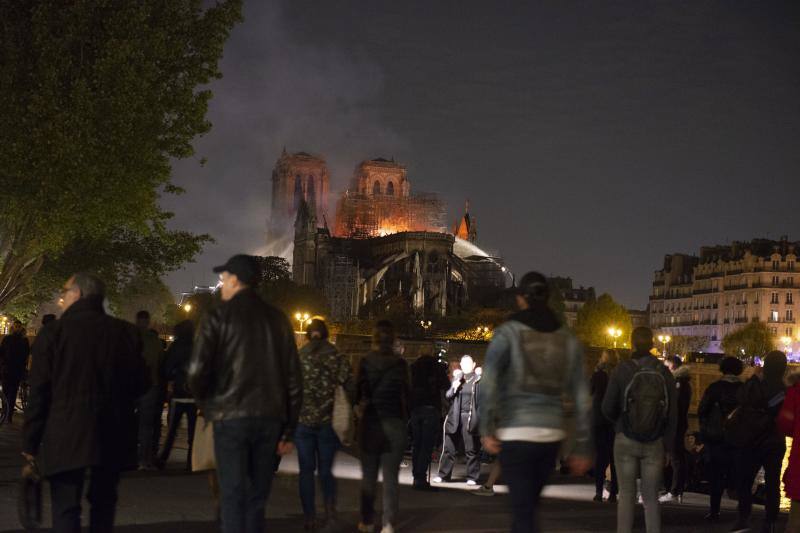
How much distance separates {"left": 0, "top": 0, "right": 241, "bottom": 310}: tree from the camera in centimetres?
2853

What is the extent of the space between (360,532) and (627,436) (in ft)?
8.61

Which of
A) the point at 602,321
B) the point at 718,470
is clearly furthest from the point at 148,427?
the point at 602,321

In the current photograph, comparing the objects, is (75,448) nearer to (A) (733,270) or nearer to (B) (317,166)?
(A) (733,270)

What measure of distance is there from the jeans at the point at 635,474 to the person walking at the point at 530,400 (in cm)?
251

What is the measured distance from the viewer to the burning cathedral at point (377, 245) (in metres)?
141

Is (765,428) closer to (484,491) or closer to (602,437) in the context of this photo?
(602,437)

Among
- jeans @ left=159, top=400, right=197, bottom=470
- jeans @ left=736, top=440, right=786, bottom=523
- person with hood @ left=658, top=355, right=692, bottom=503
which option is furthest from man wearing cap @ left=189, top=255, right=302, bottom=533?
person with hood @ left=658, top=355, right=692, bottom=503

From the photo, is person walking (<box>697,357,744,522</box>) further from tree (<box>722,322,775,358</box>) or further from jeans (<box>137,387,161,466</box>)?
tree (<box>722,322,775,358</box>)

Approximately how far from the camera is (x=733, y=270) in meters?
132

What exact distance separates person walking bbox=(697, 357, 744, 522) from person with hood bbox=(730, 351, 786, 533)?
80 centimetres

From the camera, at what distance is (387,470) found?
1048 centimetres

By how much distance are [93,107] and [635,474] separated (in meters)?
22.2

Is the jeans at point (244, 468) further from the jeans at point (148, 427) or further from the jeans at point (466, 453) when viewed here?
the jeans at point (466, 453)

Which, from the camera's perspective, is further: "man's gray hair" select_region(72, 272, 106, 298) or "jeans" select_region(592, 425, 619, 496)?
"jeans" select_region(592, 425, 619, 496)
